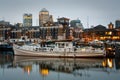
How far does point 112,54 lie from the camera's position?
57.4m

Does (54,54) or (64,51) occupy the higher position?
(64,51)

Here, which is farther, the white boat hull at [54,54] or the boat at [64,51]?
the white boat hull at [54,54]

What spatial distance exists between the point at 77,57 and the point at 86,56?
172cm

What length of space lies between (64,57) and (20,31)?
87010 mm

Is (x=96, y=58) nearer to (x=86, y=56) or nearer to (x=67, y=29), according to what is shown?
(x=86, y=56)

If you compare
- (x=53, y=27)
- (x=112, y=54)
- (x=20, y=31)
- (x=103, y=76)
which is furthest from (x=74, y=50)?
(x=20, y=31)

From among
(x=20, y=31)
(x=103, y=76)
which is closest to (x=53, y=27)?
(x=20, y=31)

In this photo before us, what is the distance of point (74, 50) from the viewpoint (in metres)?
57.5

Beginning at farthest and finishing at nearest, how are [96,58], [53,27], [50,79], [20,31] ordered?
[20,31]
[53,27]
[96,58]
[50,79]

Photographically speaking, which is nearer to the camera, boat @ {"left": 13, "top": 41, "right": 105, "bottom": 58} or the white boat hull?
boat @ {"left": 13, "top": 41, "right": 105, "bottom": 58}

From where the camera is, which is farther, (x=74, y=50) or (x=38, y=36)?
(x=38, y=36)

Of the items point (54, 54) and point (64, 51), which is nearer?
point (64, 51)

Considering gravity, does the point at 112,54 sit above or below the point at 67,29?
below

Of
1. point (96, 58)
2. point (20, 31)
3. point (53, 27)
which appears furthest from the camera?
point (20, 31)
